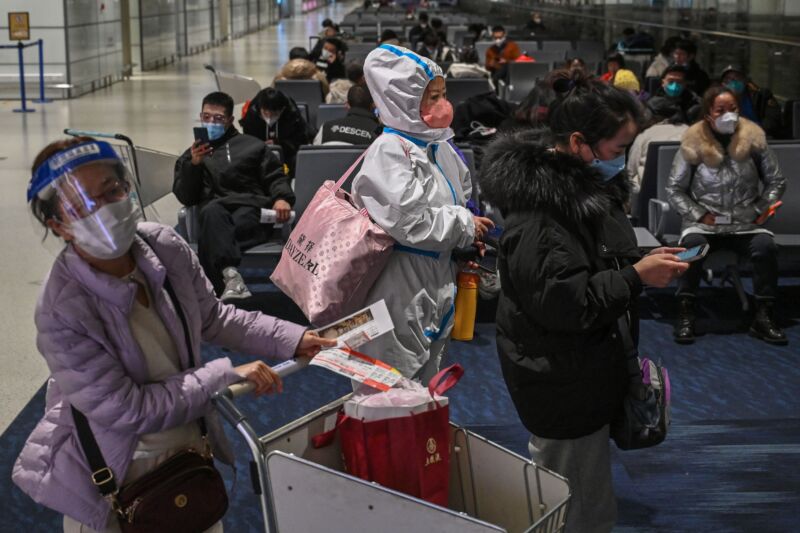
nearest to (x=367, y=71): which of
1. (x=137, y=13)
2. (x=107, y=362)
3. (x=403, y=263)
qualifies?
(x=403, y=263)

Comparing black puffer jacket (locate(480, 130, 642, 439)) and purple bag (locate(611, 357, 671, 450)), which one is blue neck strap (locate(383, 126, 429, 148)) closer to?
black puffer jacket (locate(480, 130, 642, 439))

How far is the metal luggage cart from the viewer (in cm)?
220

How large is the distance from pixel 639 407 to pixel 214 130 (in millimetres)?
4238

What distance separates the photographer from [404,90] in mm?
3621

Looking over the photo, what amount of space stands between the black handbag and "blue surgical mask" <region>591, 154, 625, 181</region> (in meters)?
0.39

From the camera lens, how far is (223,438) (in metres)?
2.71

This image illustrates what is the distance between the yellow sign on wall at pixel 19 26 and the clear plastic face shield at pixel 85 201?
55.0 ft

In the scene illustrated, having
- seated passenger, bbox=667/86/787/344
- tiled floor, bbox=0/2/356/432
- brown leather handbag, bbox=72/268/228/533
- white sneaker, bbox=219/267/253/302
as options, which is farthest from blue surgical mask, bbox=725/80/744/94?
brown leather handbag, bbox=72/268/228/533

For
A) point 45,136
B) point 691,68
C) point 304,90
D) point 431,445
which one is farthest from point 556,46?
point 431,445

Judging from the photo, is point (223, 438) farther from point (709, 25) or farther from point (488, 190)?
point (709, 25)

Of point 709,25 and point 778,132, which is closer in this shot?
point 778,132

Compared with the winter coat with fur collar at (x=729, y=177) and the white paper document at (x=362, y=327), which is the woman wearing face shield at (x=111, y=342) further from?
the winter coat with fur collar at (x=729, y=177)

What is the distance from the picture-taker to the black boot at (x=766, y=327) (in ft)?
20.6

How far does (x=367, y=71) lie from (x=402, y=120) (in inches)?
11.2
